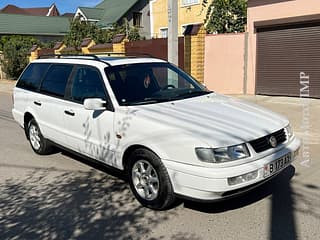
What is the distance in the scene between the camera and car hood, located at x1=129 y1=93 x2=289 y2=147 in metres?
3.59

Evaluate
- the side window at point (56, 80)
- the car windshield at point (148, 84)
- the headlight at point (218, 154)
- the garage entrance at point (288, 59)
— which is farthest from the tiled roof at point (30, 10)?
the headlight at point (218, 154)

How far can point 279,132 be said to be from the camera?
4047 mm

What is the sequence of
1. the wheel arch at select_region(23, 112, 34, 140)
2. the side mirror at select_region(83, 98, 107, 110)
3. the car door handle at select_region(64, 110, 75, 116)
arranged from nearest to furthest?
the side mirror at select_region(83, 98, 107, 110) < the car door handle at select_region(64, 110, 75, 116) < the wheel arch at select_region(23, 112, 34, 140)

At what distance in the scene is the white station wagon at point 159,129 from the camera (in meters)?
3.52

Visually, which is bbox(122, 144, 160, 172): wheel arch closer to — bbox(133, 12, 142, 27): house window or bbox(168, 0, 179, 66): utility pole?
bbox(168, 0, 179, 66): utility pole

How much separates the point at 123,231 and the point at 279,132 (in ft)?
6.43

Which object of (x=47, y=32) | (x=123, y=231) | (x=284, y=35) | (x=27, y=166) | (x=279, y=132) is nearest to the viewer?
(x=123, y=231)

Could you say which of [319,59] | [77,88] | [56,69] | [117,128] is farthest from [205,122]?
[319,59]

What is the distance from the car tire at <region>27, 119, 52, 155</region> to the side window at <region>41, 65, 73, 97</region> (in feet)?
2.39

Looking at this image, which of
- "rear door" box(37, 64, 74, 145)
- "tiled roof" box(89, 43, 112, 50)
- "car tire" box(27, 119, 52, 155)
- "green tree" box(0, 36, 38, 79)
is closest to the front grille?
"rear door" box(37, 64, 74, 145)

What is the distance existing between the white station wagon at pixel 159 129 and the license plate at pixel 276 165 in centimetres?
1

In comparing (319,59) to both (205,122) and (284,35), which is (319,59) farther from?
(205,122)

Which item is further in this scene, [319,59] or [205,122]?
[319,59]

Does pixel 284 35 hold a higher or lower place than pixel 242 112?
higher
